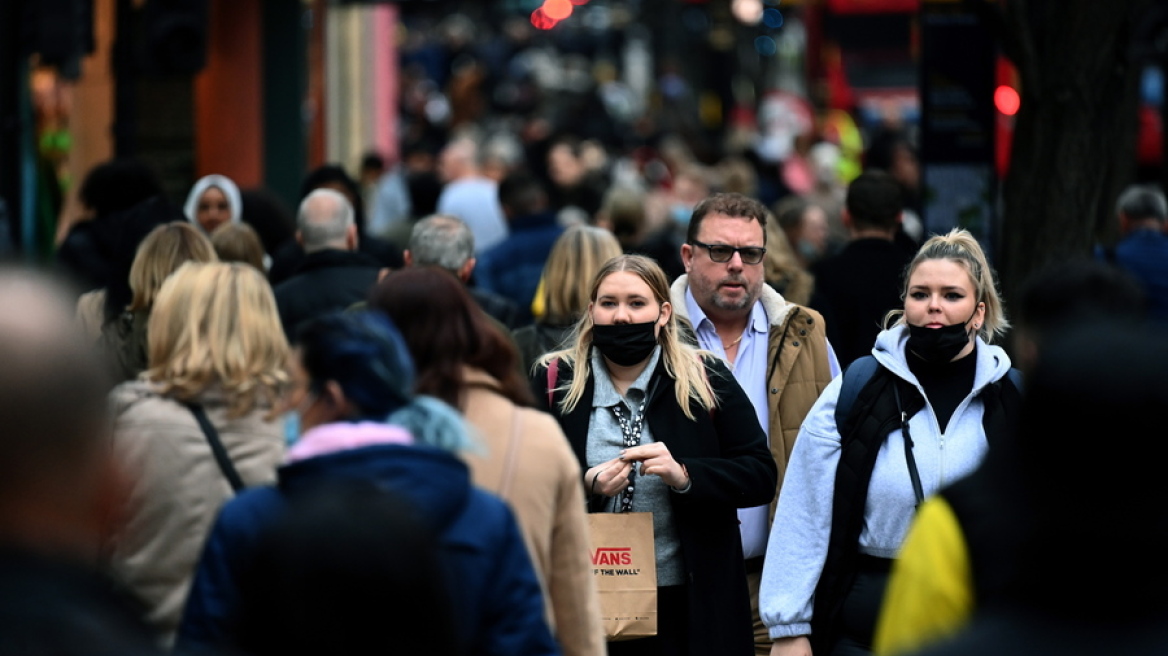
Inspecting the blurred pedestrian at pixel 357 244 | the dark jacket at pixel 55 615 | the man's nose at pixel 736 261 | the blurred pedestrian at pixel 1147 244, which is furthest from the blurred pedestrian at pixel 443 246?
the dark jacket at pixel 55 615

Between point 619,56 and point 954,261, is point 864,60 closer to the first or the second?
point 619,56

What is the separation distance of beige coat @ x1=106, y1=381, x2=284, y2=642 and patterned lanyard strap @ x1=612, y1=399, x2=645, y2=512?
123 centimetres

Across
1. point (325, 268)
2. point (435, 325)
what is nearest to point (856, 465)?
point (435, 325)

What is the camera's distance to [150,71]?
37.9 ft

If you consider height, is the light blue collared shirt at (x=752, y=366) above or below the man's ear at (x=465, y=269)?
below

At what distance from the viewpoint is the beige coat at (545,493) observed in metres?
4.02

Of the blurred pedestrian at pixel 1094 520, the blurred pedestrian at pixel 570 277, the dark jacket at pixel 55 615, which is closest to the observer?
the dark jacket at pixel 55 615

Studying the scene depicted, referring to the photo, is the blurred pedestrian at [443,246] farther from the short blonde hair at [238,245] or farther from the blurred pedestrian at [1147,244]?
the blurred pedestrian at [1147,244]

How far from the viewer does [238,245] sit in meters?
8.08

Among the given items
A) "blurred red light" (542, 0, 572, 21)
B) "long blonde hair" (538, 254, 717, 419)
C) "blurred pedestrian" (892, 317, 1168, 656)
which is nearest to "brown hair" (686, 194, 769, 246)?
"long blonde hair" (538, 254, 717, 419)

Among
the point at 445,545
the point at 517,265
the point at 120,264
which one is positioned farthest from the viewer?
the point at 517,265

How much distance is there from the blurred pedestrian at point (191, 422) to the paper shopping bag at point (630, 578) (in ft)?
3.60

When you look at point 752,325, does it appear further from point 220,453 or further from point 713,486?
point 220,453

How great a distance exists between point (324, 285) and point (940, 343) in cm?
336
